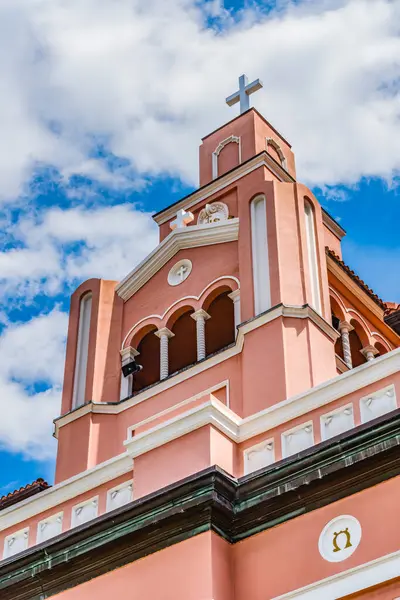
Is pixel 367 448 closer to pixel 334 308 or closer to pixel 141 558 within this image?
pixel 141 558

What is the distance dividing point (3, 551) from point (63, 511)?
89cm

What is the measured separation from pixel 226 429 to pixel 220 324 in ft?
20.1

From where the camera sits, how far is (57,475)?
53.5 ft

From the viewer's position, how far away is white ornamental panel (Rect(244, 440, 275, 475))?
1155 centimetres

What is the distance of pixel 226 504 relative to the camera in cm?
1108

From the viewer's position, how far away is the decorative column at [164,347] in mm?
16781

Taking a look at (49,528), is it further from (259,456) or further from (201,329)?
(201,329)

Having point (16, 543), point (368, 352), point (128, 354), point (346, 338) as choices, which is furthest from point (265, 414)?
point (368, 352)

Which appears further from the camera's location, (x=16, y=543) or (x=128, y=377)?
(x=128, y=377)

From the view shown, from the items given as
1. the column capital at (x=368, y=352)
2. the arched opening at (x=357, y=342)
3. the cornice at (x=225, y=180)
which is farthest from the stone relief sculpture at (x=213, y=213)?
the column capital at (x=368, y=352)

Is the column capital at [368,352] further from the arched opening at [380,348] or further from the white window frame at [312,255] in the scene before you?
the white window frame at [312,255]

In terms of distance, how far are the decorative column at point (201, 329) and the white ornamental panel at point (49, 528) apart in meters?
4.32

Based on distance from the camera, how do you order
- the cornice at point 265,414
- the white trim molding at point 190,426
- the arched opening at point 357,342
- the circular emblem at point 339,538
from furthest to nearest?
the arched opening at point 357,342 → the white trim molding at point 190,426 → the cornice at point 265,414 → the circular emblem at point 339,538

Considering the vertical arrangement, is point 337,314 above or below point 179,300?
above
